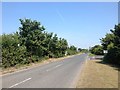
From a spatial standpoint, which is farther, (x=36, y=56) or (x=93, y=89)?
(x=36, y=56)

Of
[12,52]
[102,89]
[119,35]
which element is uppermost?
[119,35]

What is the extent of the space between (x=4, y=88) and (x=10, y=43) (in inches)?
735

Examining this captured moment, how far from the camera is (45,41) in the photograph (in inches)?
2020

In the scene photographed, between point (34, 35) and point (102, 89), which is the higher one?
point (34, 35)

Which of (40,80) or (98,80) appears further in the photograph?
(40,80)

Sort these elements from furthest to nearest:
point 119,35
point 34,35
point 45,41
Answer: point 45,41, point 34,35, point 119,35

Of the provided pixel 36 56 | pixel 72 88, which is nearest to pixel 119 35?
pixel 36 56

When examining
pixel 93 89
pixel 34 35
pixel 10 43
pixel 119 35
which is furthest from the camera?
pixel 34 35

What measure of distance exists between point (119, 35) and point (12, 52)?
48.1 ft

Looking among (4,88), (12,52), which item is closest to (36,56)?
(12,52)

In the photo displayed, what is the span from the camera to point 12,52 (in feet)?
110

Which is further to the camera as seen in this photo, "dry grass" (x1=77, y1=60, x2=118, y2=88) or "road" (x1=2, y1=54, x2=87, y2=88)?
"road" (x1=2, y1=54, x2=87, y2=88)

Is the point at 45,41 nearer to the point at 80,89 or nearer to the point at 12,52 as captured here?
the point at 12,52

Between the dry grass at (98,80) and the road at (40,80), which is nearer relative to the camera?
the dry grass at (98,80)
